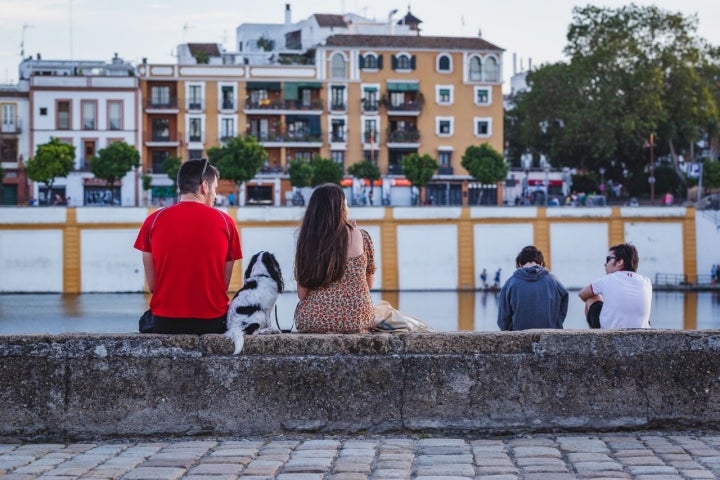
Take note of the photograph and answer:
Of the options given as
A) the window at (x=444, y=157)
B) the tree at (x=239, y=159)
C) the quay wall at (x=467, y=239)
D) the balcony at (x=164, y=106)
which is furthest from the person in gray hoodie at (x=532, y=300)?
the window at (x=444, y=157)

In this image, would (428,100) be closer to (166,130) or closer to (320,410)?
(166,130)

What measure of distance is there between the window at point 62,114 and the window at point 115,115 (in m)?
2.01

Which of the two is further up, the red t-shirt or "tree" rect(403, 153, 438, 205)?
"tree" rect(403, 153, 438, 205)

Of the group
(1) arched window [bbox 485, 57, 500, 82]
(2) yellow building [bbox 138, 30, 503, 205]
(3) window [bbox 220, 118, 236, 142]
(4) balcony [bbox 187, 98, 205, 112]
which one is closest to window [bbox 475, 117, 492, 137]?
(2) yellow building [bbox 138, 30, 503, 205]

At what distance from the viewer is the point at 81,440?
8125 mm

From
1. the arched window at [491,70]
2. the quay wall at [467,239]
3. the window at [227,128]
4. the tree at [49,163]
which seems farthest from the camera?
the arched window at [491,70]

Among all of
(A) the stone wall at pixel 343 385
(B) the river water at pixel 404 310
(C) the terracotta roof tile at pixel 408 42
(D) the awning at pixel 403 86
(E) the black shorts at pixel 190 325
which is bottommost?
(B) the river water at pixel 404 310

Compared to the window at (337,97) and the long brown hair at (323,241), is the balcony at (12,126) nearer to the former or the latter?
the window at (337,97)

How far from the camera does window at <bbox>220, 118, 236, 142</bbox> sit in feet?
248

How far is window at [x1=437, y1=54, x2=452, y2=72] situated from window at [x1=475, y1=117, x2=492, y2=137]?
3047 millimetres

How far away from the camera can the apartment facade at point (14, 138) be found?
73375 millimetres

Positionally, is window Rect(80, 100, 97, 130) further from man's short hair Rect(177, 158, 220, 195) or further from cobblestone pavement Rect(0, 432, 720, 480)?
cobblestone pavement Rect(0, 432, 720, 480)

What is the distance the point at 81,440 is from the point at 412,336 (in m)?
1.91

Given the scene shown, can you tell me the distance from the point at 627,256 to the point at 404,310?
39598mm
